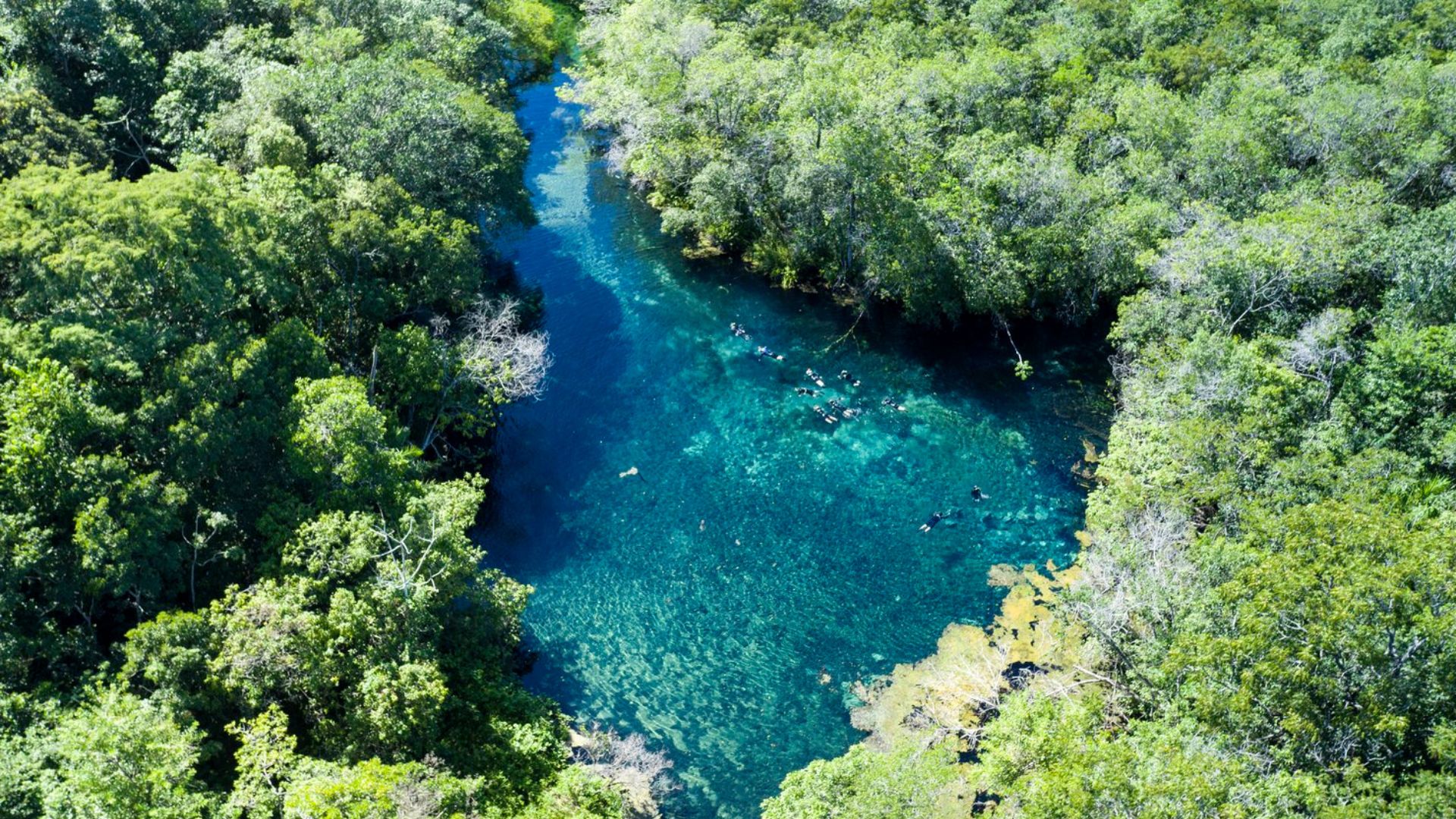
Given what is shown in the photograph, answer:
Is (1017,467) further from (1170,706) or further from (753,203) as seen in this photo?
(753,203)

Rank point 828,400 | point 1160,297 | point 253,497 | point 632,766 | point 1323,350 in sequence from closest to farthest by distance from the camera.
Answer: point 632,766 → point 253,497 → point 1323,350 → point 1160,297 → point 828,400

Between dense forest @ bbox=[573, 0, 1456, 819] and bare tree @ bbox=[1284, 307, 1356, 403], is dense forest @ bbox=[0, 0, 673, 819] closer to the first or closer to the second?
dense forest @ bbox=[573, 0, 1456, 819]

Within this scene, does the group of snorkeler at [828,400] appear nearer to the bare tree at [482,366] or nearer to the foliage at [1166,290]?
the foliage at [1166,290]

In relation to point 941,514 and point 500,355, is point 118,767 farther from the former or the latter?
point 941,514

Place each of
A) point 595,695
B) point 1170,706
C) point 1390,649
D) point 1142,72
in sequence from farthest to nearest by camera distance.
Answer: point 1142,72
point 595,695
point 1170,706
point 1390,649

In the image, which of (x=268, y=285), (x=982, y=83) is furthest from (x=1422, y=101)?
(x=268, y=285)

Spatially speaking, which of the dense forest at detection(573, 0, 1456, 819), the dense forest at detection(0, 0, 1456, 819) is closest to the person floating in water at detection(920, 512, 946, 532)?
the dense forest at detection(573, 0, 1456, 819)

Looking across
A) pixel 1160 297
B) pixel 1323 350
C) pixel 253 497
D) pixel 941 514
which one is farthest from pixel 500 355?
pixel 1323 350
